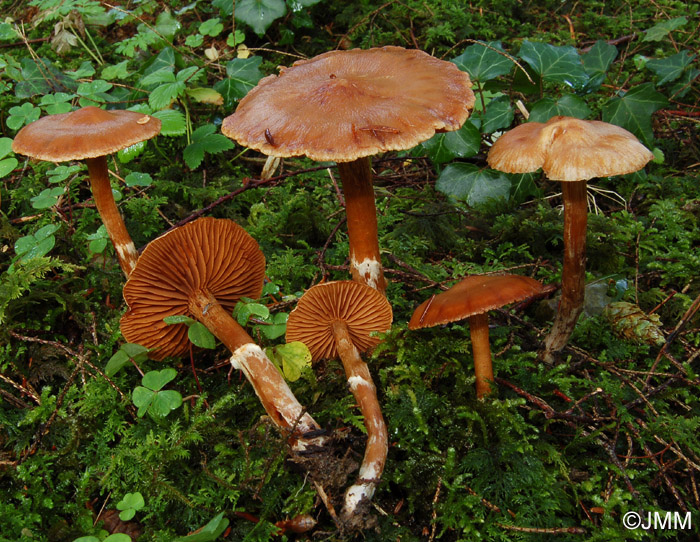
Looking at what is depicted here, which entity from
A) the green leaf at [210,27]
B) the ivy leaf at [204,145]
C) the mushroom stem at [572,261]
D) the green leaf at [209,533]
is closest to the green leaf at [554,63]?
the mushroom stem at [572,261]

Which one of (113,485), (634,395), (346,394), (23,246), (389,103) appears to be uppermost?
(389,103)

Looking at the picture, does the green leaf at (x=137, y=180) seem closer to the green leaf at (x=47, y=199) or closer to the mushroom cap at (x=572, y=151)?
the green leaf at (x=47, y=199)

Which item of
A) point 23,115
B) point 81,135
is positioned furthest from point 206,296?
point 23,115

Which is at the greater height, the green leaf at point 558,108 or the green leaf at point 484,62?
the green leaf at point 484,62

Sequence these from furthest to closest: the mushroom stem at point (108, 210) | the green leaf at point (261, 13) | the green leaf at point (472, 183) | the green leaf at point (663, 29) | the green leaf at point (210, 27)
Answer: the green leaf at point (210, 27) → the green leaf at point (261, 13) → the green leaf at point (663, 29) → the green leaf at point (472, 183) → the mushroom stem at point (108, 210)

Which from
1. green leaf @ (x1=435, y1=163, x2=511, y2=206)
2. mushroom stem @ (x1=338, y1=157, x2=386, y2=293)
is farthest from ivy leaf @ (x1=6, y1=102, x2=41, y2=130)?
green leaf @ (x1=435, y1=163, x2=511, y2=206)

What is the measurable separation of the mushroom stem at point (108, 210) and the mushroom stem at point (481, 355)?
174 cm

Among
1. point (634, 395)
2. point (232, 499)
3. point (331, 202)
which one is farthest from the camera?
point (331, 202)

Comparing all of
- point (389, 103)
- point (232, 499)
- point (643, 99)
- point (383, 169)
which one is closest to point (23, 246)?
point (232, 499)

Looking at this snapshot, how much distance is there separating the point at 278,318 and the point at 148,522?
98cm

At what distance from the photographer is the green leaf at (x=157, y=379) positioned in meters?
2.11

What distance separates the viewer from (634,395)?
224 centimetres

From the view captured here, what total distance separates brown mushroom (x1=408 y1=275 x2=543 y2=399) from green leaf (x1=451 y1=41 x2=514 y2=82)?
5.90ft

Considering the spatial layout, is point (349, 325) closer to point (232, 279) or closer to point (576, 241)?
point (232, 279)
